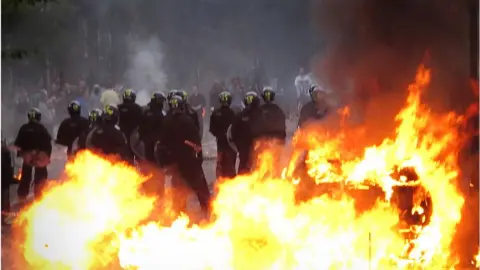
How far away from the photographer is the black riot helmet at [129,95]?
75.2 inches

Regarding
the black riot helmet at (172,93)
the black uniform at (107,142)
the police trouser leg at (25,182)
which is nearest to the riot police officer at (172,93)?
the black riot helmet at (172,93)

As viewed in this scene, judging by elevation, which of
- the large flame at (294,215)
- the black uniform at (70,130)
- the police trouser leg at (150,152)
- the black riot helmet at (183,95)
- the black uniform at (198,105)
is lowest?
the large flame at (294,215)

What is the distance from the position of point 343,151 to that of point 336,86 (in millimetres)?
248

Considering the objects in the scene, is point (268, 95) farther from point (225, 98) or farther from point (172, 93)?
point (172, 93)

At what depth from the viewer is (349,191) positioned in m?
1.96

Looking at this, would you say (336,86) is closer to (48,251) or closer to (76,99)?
(76,99)

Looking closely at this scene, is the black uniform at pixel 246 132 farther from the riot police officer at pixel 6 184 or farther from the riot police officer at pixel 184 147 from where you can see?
the riot police officer at pixel 6 184

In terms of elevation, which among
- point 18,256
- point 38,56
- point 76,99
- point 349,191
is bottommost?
point 18,256

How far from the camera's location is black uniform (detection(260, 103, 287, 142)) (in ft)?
6.37

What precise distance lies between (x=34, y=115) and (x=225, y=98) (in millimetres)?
702

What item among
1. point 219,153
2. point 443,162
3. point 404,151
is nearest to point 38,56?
point 219,153

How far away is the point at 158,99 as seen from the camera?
1.92 metres

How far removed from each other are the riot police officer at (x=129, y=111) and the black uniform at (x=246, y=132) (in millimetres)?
361

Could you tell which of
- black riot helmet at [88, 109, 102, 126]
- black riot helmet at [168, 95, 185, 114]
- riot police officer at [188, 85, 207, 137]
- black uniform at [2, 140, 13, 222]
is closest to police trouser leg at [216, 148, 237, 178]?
riot police officer at [188, 85, 207, 137]
